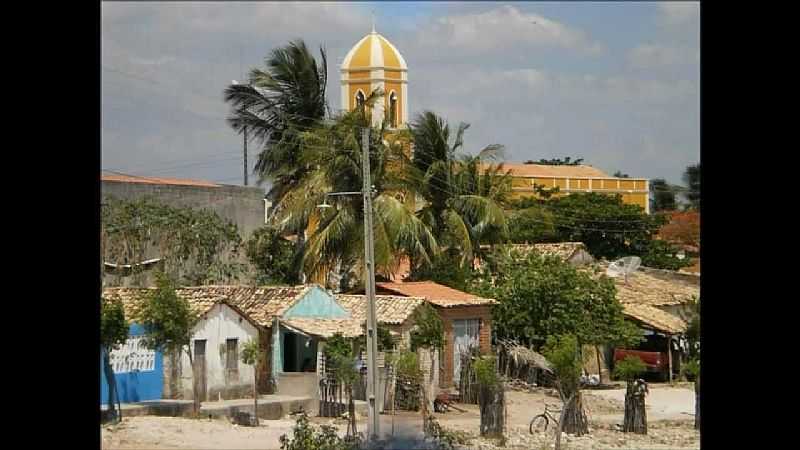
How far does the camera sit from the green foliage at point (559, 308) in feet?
57.3

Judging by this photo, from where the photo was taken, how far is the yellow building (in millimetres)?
27922

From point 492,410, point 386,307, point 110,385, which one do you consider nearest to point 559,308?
point 386,307

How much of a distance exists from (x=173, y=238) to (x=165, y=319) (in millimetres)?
4023

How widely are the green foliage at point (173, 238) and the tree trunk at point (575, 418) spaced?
6814 millimetres

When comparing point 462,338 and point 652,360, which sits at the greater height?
point 462,338

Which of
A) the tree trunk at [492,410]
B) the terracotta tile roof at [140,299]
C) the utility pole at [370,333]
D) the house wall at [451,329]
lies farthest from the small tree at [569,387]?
the terracotta tile roof at [140,299]

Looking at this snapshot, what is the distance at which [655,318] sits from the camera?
62.2 feet

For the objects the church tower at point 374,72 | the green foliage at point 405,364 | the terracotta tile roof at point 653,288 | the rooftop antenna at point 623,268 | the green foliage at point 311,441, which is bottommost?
the green foliage at point 311,441

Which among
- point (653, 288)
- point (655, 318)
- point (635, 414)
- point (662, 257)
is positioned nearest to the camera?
point (635, 414)

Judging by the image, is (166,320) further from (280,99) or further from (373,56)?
(373,56)

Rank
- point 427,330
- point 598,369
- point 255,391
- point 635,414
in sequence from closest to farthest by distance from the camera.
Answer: point 635,414 < point 255,391 < point 427,330 < point 598,369

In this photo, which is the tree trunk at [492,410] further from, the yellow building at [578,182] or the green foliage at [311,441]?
the yellow building at [578,182]
